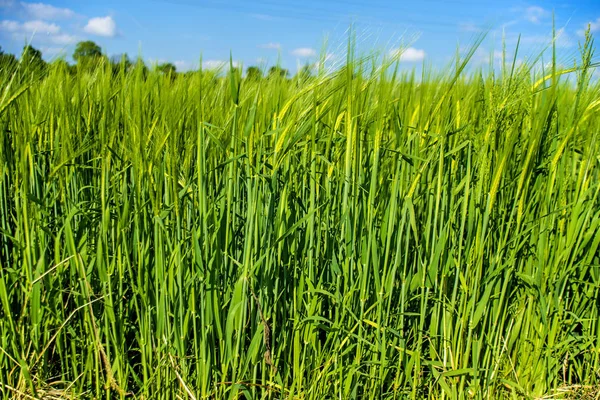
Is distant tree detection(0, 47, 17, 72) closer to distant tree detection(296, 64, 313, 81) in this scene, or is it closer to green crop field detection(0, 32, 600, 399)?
green crop field detection(0, 32, 600, 399)

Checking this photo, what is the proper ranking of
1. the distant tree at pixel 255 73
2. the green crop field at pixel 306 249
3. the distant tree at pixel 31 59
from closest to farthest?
the green crop field at pixel 306 249 → the distant tree at pixel 31 59 → the distant tree at pixel 255 73

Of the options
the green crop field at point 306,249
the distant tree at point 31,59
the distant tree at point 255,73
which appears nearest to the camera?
the green crop field at point 306,249

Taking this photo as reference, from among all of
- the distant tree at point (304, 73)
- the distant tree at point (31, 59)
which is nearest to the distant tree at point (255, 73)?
the distant tree at point (304, 73)

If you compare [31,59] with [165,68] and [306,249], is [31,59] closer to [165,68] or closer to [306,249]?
[165,68]

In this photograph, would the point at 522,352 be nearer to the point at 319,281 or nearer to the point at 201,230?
the point at 319,281

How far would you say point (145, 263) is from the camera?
1.38m

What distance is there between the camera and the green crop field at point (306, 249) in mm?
1360

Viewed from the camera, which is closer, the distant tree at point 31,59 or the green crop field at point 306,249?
the green crop field at point 306,249

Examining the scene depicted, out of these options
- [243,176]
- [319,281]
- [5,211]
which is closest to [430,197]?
[319,281]

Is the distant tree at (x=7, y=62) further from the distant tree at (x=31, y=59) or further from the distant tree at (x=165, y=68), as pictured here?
the distant tree at (x=165, y=68)

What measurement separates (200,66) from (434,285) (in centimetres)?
81

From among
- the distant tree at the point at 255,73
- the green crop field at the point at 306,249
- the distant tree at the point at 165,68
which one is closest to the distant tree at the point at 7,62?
the green crop field at the point at 306,249

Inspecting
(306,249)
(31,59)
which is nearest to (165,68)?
(31,59)

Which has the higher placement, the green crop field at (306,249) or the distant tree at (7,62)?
the distant tree at (7,62)
